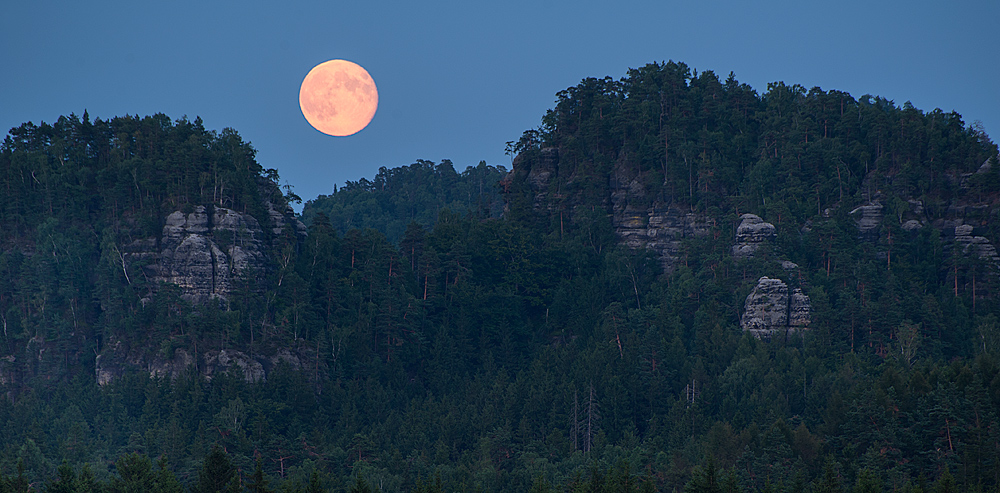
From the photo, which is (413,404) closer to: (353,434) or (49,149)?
(353,434)

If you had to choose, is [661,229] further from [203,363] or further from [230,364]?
[203,363]

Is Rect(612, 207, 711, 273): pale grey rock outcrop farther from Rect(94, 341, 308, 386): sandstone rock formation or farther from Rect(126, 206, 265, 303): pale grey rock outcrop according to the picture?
Rect(126, 206, 265, 303): pale grey rock outcrop

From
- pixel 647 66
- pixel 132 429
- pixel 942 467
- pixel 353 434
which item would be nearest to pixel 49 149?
pixel 132 429

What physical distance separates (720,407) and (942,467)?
21.9m

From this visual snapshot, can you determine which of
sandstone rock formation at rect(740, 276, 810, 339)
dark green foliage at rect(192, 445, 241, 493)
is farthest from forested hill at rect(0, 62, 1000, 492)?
dark green foliage at rect(192, 445, 241, 493)

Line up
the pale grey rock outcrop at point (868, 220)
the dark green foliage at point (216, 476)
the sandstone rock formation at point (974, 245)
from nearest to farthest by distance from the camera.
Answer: the dark green foliage at point (216, 476)
the sandstone rock formation at point (974, 245)
the pale grey rock outcrop at point (868, 220)

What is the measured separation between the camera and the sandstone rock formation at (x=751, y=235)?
114m

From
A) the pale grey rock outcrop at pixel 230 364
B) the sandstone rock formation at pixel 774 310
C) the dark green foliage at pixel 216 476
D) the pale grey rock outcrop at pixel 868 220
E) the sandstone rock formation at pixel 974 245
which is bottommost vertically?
the dark green foliage at pixel 216 476

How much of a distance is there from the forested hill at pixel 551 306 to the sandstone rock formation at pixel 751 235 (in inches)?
9.0

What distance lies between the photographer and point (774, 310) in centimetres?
10769

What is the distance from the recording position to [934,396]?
272 ft

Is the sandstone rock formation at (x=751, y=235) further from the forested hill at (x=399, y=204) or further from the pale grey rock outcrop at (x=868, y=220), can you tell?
the forested hill at (x=399, y=204)

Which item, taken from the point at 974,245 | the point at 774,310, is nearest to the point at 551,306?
the point at 774,310

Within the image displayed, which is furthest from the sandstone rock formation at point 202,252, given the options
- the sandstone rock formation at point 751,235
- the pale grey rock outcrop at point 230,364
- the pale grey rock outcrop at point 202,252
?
the sandstone rock formation at point 751,235
